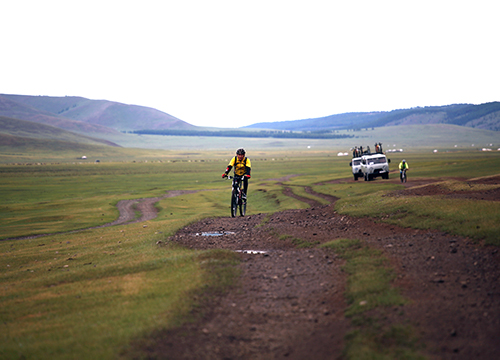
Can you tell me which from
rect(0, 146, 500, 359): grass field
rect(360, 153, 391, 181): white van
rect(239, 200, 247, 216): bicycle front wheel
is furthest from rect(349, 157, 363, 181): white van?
rect(239, 200, 247, 216): bicycle front wheel

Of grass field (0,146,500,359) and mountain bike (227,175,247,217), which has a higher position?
mountain bike (227,175,247,217)

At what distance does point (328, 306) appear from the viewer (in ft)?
28.5

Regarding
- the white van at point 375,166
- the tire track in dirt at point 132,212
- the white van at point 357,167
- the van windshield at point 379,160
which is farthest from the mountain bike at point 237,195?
the white van at point 357,167

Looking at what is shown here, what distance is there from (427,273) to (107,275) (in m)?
7.89

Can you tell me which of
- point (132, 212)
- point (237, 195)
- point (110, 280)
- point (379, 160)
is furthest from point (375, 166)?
point (110, 280)

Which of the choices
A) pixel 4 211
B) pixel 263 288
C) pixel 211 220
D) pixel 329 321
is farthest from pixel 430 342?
pixel 4 211

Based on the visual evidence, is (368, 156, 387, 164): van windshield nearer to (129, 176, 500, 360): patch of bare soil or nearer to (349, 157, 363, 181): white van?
(349, 157, 363, 181): white van

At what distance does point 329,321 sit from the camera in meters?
8.07

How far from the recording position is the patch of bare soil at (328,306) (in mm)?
7156

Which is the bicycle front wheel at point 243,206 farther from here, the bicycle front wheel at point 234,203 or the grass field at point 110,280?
the grass field at point 110,280

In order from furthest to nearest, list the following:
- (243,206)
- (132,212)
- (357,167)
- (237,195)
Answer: (357,167)
(132,212)
(243,206)
(237,195)

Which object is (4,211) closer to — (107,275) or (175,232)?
(175,232)

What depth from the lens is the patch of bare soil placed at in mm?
7156

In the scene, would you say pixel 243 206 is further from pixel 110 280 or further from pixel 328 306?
pixel 328 306
